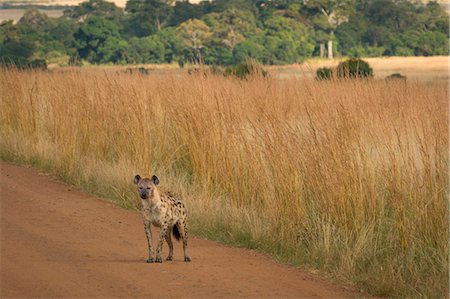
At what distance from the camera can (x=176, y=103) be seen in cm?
1127

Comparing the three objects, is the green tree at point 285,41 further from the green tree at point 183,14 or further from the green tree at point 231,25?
the green tree at point 183,14

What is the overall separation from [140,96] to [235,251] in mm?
4801

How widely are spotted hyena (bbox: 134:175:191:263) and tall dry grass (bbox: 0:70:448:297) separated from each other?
0.88m

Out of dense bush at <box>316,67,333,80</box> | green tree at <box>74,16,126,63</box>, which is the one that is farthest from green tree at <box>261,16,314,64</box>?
dense bush at <box>316,67,333,80</box>

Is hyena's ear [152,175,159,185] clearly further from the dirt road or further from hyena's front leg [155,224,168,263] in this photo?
→ the dirt road

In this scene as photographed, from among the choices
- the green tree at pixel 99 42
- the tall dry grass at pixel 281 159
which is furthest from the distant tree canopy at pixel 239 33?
the tall dry grass at pixel 281 159

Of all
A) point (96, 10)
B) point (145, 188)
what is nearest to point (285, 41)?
point (96, 10)

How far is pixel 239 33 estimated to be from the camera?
60.4 m

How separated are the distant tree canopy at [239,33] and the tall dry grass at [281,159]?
39.2m

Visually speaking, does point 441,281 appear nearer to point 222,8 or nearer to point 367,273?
point 367,273

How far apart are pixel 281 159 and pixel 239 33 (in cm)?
5278

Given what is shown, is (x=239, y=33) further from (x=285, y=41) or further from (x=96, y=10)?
(x=96, y=10)

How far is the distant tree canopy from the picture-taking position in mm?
56188

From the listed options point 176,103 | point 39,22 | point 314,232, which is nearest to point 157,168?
point 176,103
